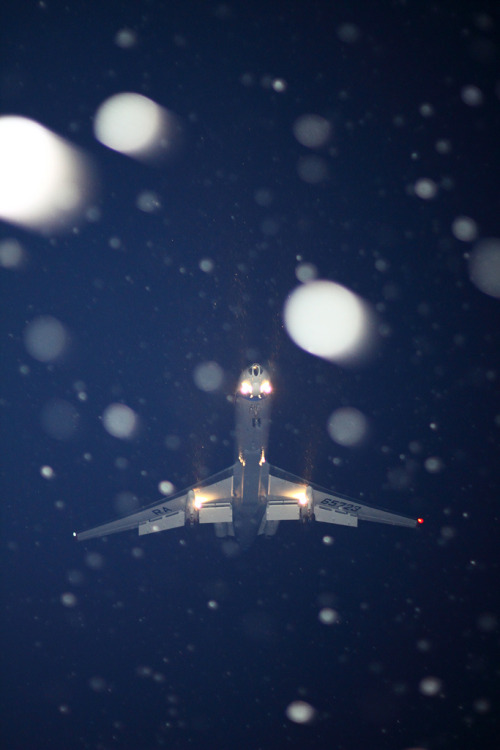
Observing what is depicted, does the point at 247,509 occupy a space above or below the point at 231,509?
below

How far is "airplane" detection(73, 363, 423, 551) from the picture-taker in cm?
2573

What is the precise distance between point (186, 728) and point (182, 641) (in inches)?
197

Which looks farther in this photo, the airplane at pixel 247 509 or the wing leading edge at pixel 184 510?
the wing leading edge at pixel 184 510

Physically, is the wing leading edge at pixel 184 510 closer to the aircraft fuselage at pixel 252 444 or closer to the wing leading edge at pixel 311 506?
the aircraft fuselage at pixel 252 444

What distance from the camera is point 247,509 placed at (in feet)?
84.1

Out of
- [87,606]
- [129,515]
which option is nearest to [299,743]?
[87,606]

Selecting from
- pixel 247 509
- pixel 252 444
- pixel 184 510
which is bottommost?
pixel 247 509

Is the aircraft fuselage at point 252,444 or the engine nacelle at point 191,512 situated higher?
the aircraft fuselage at point 252,444

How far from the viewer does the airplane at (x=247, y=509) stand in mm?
25734

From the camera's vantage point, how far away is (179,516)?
2820 centimetres

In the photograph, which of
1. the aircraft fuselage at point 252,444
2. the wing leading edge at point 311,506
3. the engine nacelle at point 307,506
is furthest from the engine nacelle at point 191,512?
the engine nacelle at point 307,506

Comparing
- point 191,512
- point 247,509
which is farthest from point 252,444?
point 191,512

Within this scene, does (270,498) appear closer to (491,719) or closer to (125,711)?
(125,711)

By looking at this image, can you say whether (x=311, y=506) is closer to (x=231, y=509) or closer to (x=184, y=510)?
(x=231, y=509)
